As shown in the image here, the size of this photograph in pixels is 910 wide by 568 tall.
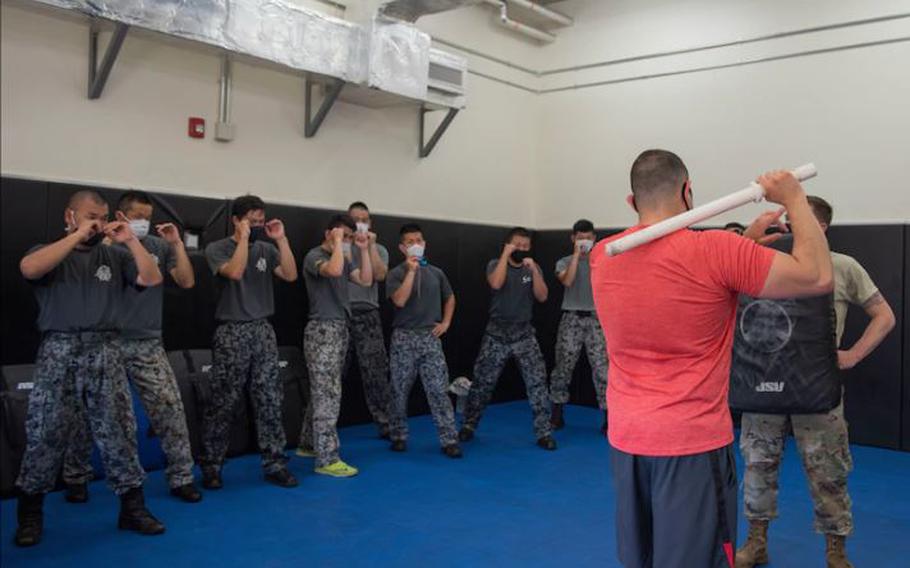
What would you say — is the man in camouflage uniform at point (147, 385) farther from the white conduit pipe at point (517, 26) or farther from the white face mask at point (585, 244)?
the white conduit pipe at point (517, 26)

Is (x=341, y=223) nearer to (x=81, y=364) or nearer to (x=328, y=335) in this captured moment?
(x=328, y=335)

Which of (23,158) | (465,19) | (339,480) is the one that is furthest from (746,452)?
(465,19)

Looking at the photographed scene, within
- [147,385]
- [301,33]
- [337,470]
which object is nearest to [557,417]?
[337,470]

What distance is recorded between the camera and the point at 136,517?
371 cm

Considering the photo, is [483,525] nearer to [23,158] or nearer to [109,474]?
[109,474]

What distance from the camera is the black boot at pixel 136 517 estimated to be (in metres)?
3.69

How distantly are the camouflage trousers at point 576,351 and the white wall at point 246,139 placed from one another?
1777 mm

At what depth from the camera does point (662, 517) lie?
1.98m

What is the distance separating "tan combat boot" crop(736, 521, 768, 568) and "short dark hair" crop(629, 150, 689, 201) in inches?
81.5

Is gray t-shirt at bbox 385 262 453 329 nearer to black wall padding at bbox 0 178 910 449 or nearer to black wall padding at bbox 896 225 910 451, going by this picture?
black wall padding at bbox 0 178 910 449

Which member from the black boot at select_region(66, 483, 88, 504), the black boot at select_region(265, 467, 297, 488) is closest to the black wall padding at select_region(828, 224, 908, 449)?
the black boot at select_region(265, 467, 297, 488)

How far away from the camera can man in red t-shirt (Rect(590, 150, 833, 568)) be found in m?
1.90

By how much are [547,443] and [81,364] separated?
342 centimetres

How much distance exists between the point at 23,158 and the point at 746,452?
4.11m
